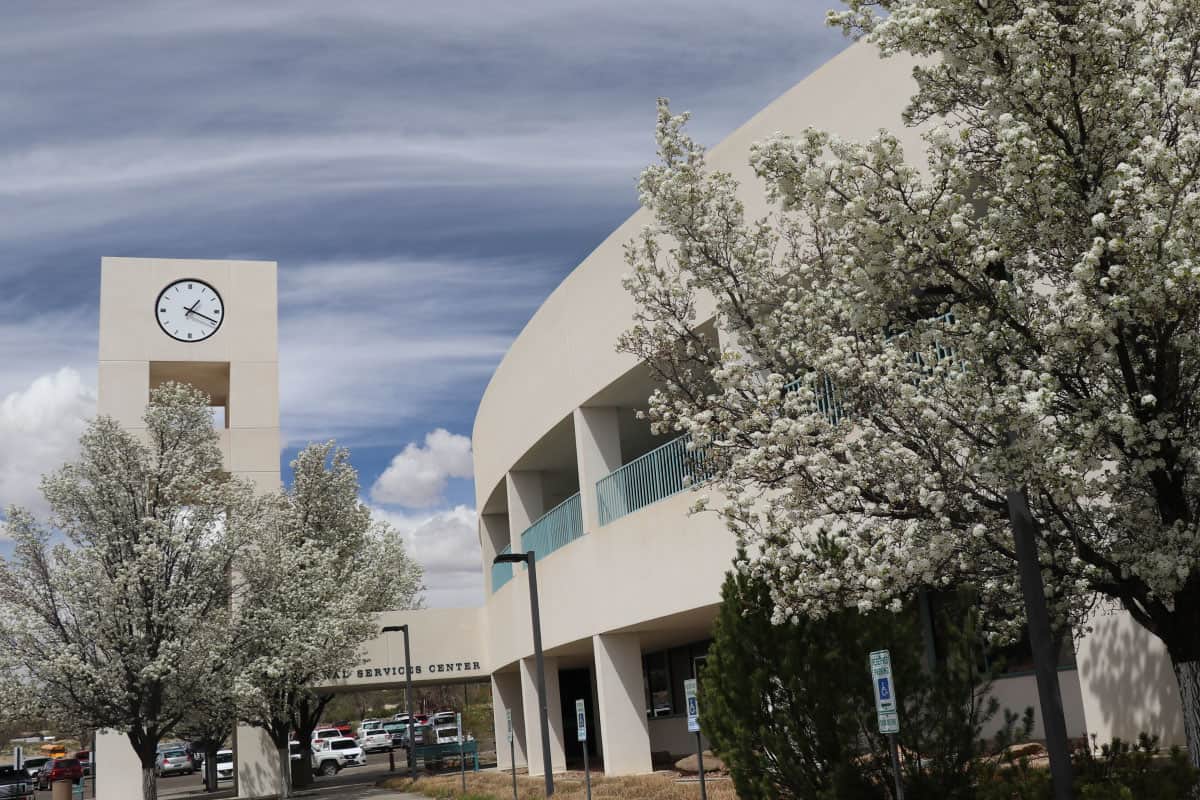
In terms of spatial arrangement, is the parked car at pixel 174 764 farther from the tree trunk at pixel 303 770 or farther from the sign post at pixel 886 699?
the sign post at pixel 886 699

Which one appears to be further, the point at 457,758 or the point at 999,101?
the point at 457,758

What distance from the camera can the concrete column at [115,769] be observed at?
34.1 m

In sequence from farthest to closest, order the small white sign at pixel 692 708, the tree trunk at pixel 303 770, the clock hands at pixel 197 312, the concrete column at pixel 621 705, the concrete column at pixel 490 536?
the tree trunk at pixel 303 770 < the clock hands at pixel 197 312 < the concrete column at pixel 490 536 < the concrete column at pixel 621 705 < the small white sign at pixel 692 708

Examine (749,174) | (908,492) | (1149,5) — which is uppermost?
(749,174)

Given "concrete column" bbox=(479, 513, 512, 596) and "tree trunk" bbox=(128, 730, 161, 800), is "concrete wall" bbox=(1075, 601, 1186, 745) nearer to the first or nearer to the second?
"tree trunk" bbox=(128, 730, 161, 800)

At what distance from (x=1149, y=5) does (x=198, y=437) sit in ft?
89.1

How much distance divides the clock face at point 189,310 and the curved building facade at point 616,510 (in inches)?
Answer: 392

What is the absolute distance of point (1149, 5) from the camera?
7996mm

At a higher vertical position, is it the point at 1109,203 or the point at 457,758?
the point at 1109,203

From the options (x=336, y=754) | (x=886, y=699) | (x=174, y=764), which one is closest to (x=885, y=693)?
(x=886, y=699)

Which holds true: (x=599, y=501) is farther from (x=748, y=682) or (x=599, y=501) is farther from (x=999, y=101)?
(x=999, y=101)

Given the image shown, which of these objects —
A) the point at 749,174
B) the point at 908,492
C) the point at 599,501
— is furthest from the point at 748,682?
the point at 599,501

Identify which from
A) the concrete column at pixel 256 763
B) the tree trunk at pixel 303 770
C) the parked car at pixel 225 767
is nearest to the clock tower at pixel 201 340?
the concrete column at pixel 256 763

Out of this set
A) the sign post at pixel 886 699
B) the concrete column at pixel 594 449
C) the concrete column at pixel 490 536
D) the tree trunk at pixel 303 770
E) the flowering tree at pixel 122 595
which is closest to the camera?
the sign post at pixel 886 699
